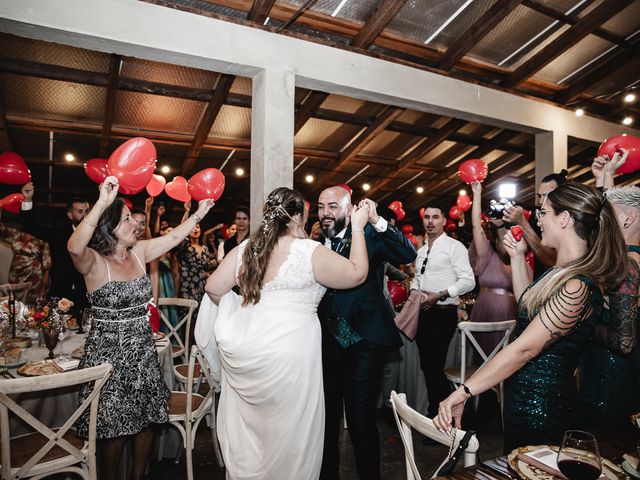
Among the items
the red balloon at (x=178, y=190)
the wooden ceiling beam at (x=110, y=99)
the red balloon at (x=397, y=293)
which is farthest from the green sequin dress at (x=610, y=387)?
the wooden ceiling beam at (x=110, y=99)

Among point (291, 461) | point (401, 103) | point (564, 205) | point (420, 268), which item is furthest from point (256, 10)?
point (291, 461)

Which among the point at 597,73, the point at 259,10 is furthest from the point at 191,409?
the point at 597,73

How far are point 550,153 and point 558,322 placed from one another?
16.8 feet

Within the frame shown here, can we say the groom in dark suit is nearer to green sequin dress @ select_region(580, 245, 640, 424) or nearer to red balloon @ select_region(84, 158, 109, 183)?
green sequin dress @ select_region(580, 245, 640, 424)

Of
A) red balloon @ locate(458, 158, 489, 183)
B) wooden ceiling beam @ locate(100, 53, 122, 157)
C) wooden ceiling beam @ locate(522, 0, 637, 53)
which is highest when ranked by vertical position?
wooden ceiling beam @ locate(522, 0, 637, 53)

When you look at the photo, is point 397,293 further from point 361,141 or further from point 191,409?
point 361,141

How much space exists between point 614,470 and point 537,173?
18.2 ft

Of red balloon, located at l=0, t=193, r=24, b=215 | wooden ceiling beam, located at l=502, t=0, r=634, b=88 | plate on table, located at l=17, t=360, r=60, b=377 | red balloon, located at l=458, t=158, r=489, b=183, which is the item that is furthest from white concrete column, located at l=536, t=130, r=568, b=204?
red balloon, located at l=0, t=193, r=24, b=215

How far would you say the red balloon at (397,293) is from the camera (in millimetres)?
3891

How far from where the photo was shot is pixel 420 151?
25.6ft

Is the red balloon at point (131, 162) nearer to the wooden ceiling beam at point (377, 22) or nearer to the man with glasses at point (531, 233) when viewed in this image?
the man with glasses at point (531, 233)

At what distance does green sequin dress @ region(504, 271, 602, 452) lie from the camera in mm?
1404

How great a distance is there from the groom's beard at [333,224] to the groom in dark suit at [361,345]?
69 millimetres

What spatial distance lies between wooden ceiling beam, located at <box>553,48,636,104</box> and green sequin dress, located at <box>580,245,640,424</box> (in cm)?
515
